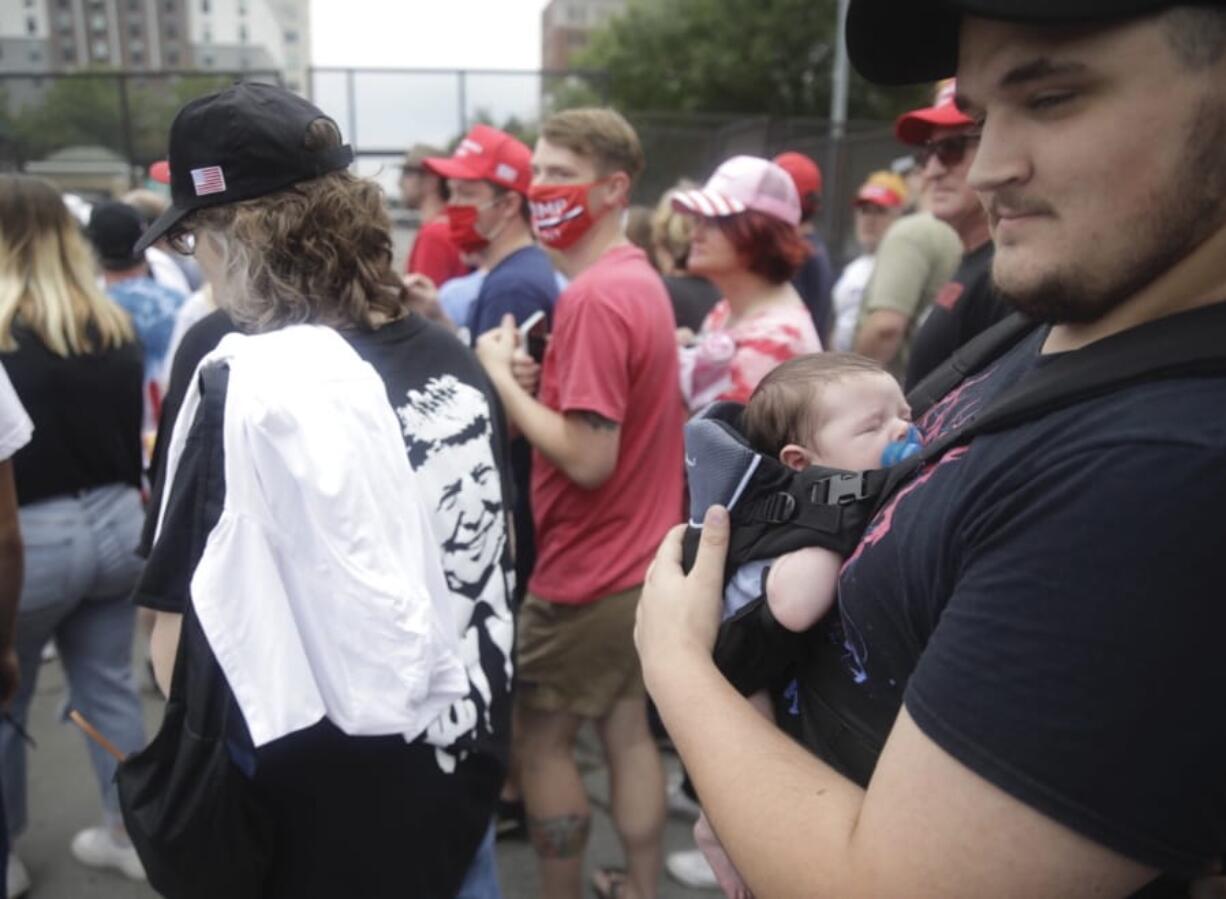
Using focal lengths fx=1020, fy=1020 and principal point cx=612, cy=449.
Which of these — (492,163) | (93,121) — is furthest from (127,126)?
(492,163)

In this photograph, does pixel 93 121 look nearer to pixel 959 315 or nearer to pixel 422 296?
pixel 422 296

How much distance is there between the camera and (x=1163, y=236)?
85 centimetres

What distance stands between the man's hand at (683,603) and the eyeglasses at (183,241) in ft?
3.91

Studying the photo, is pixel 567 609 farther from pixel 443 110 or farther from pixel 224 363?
pixel 443 110

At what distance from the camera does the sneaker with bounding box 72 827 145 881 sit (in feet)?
11.1

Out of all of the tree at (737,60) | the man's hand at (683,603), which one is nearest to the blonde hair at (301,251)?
the man's hand at (683,603)

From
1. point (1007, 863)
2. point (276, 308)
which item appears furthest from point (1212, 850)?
point (276, 308)

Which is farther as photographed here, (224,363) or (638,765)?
(638,765)

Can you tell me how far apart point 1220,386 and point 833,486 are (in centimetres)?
54

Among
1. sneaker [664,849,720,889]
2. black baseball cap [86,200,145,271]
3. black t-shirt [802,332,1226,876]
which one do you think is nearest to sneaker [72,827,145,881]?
sneaker [664,849,720,889]

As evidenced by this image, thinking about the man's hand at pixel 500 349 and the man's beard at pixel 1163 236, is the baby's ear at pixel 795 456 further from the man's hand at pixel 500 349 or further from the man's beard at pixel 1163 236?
the man's hand at pixel 500 349

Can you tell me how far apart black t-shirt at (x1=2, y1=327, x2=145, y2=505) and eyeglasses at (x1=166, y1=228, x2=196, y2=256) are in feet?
4.12

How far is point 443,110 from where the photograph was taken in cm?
1262

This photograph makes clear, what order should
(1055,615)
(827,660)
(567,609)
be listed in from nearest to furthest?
(1055,615)
(827,660)
(567,609)
